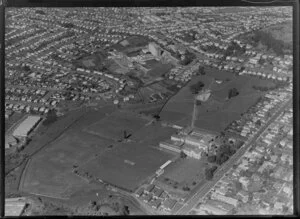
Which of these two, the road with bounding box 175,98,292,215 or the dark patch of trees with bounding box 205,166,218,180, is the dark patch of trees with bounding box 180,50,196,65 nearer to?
the road with bounding box 175,98,292,215

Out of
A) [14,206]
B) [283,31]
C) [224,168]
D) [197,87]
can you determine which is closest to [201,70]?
[197,87]

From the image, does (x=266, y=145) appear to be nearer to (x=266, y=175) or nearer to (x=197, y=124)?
(x=266, y=175)

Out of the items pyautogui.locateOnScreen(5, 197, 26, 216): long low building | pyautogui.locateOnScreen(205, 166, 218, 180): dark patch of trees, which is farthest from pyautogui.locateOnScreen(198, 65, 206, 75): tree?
pyautogui.locateOnScreen(5, 197, 26, 216): long low building

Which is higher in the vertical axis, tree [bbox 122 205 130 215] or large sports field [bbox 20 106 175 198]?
large sports field [bbox 20 106 175 198]

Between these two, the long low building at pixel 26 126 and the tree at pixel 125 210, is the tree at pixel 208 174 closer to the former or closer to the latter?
the tree at pixel 125 210

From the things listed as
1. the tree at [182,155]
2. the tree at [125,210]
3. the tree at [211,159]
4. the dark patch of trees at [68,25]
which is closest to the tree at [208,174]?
the tree at [211,159]

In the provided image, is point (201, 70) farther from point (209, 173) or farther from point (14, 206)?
point (14, 206)
